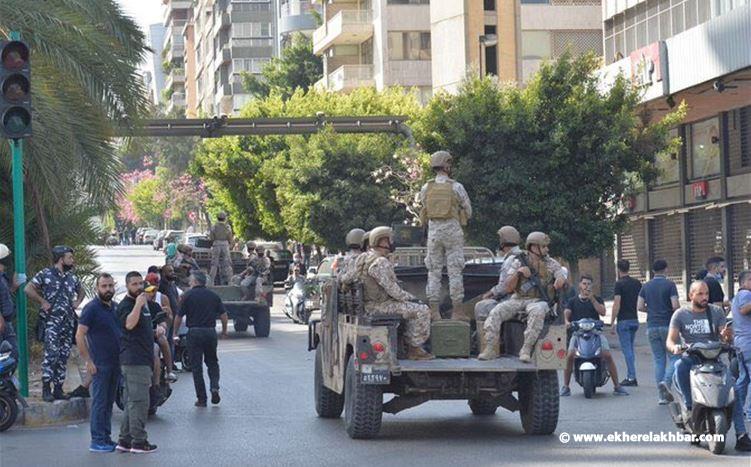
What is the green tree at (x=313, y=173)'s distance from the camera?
51.3 m

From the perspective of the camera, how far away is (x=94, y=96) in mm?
21188

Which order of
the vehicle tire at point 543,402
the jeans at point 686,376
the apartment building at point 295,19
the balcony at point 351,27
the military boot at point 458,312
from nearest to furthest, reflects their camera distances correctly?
the jeans at point 686,376 → the vehicle tire at point 543,402 → the military boot at point 458,312 → the balcony at point 351,27 → the apartment building at point 295,19

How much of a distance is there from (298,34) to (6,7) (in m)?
75.4

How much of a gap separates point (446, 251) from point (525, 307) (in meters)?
1.48

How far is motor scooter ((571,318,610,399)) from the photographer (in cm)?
1858

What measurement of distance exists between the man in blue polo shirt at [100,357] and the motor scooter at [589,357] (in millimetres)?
6822

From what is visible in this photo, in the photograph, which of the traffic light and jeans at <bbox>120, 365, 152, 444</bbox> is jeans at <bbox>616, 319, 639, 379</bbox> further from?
the traffic light

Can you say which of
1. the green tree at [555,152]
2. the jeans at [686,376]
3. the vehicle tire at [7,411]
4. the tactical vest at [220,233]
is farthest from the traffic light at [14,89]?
the green tree at [555,152]

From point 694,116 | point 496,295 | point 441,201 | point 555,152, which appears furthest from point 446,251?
point 694,116

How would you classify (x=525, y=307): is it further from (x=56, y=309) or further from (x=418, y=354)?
(x=56, y=309)

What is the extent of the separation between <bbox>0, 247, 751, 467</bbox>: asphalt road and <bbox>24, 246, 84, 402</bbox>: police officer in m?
0.92

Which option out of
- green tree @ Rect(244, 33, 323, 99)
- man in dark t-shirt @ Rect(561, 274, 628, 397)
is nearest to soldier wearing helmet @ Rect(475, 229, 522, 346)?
man in dark t-shirt @ Rect(561, 274, 628, 397)

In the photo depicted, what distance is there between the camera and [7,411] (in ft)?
50.9

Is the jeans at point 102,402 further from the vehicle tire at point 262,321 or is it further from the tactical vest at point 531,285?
the vehicle tire at point 262,321
